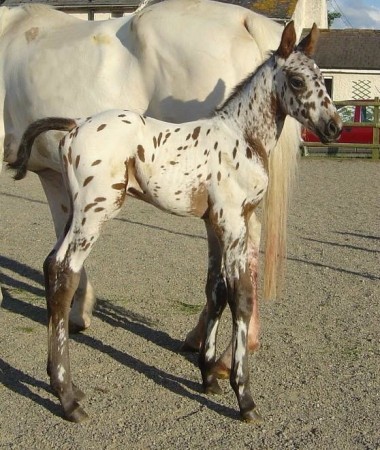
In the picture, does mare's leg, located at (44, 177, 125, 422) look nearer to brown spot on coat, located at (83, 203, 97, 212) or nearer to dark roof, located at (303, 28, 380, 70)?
brown spot on coat, located at (83, 203, 97, 212)

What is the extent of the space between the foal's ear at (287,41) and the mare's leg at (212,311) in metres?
1.00

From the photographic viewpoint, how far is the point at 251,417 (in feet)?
11.3

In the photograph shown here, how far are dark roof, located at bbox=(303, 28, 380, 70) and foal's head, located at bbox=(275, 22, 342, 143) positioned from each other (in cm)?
2876

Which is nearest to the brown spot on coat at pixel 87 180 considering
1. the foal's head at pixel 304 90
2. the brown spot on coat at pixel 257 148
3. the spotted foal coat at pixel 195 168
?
the spotted foal coat at pixel 195 168

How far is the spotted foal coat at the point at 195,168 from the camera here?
3.38m

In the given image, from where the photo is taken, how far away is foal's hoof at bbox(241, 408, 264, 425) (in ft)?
11.3

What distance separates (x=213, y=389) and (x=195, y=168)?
122cm

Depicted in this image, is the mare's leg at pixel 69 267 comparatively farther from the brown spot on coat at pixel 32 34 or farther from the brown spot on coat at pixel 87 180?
the brown spot on coat at pixel 32 34

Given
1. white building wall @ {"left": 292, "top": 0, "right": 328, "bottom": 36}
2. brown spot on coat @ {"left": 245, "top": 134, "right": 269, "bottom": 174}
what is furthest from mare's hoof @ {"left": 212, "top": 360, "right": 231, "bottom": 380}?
white building wall @ {"left": 292, "top": 0, "right": 328, "bottom": 36}

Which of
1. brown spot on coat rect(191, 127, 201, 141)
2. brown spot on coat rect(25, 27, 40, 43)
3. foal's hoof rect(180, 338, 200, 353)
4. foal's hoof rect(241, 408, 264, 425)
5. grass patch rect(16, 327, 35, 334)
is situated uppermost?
brown spot on coat rect(25, 27, 40, 43)

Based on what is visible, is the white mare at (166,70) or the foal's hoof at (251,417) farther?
the white mare at (166,70)

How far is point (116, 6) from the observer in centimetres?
2973

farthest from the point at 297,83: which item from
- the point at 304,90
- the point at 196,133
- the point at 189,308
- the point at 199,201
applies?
the point at 189,308

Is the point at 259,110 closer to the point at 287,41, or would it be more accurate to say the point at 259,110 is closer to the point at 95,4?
the point at 287,41
